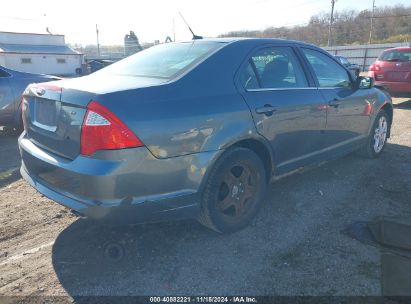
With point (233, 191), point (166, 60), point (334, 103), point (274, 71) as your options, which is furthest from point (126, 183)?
point (334, 103)

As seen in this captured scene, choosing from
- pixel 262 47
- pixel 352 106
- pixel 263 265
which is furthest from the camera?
pixel 352 106

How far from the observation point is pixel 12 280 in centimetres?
278

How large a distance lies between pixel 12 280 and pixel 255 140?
224 cm

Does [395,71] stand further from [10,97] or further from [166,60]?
[10,97]

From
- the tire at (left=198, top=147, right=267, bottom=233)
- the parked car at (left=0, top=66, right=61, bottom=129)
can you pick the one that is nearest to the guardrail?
the parked car at (left=0, top=66, right=61, bottom=129)

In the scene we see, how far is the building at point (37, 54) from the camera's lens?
30375mm

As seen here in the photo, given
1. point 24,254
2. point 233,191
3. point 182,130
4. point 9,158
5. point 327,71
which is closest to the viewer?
point 182,130

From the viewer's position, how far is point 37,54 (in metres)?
32.1

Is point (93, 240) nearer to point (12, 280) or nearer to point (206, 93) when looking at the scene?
point (12, 280)

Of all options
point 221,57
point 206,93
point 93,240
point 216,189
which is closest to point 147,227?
point 93,240

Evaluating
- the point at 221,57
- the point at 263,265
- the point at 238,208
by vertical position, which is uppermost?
the point at 221,57

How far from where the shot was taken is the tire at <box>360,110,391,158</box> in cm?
538

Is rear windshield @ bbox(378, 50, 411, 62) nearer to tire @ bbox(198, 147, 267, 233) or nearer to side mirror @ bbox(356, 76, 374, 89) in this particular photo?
side mirror @ bbox(356, 76, 374, 89)

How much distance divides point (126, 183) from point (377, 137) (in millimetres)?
4314
